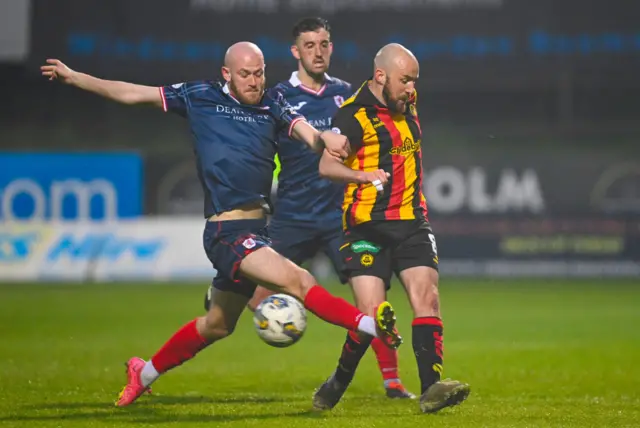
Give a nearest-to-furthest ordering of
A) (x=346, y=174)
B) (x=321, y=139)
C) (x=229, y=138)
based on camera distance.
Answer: (x=346, y=174) < (x=321, y=139) < (x=229, y=138)

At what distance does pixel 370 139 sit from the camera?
7.16 m

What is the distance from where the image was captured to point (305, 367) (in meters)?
9.98

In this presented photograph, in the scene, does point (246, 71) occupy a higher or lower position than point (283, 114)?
higher

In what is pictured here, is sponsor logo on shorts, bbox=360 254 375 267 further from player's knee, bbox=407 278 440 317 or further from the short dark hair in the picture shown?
the short dark hair

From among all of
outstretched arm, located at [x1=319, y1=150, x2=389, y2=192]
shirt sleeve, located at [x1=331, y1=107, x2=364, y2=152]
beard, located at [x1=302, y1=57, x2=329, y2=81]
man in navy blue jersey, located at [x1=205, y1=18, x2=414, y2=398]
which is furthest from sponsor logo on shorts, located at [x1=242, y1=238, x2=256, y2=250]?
beard, located at [x1=302, y1=57, x2=329, y2=81]

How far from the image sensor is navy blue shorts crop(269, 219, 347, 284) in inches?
342

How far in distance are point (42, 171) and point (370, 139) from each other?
52.9 ft

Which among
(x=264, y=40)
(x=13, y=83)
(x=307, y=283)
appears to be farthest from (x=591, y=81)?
(x=307, y=283)

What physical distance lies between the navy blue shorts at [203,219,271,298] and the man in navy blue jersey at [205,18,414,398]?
1.43m

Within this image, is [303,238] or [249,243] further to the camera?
[303,238]

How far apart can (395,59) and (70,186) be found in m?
16.2

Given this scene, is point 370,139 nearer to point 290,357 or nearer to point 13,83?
point 290,357

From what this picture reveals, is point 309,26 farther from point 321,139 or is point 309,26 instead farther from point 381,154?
point 321,139

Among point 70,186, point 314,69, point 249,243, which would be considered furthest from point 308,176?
point 70,186
